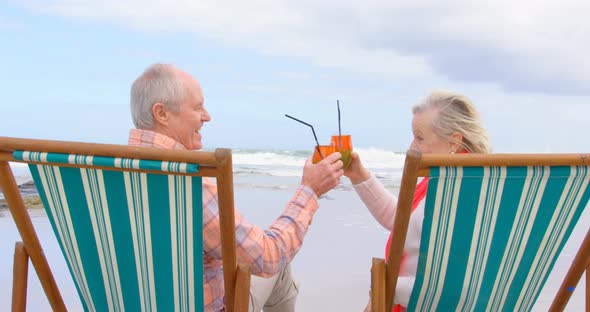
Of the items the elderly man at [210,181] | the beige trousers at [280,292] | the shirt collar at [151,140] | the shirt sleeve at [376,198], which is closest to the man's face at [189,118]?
the elderly man at [210,181]

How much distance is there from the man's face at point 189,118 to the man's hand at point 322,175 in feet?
1.31

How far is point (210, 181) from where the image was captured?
1698mm

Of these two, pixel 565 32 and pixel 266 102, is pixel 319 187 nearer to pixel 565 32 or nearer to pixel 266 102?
pixel 266 102

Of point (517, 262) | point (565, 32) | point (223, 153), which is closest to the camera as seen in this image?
point (223, 153)

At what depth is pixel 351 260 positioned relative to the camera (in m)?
4.57

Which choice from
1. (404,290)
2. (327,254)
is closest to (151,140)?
(404,290)

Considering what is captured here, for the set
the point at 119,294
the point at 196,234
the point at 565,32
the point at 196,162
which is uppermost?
the point at 565,32

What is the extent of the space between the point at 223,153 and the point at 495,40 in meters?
13.2

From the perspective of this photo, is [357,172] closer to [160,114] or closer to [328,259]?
[160,114]

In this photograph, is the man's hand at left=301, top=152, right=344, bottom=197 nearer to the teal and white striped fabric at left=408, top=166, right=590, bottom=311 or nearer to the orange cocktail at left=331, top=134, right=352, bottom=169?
the orange cocktail at left=331, top=134, right=352, bottom=169

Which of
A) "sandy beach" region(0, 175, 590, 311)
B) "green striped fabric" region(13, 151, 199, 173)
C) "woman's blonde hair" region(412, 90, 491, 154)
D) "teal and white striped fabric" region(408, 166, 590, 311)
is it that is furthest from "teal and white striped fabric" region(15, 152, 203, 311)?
"sandy beach" region(0, 175, 590, 311)

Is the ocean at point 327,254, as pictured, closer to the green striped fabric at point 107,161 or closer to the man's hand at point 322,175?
the man's hand at point 322,175

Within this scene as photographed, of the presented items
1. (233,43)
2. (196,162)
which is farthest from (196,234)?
(233,43)

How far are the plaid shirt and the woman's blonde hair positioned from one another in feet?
2.43
